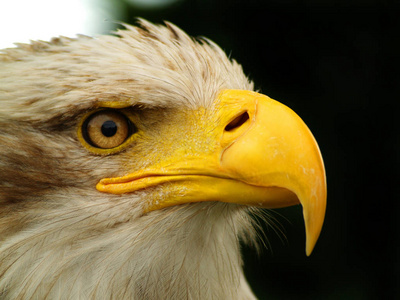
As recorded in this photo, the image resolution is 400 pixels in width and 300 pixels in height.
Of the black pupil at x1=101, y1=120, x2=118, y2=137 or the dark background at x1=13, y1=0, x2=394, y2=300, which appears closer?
the black pupil at x1=101, y1=120, x2=118, y2=137

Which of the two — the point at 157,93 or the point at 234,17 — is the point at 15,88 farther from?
the point at 234,17

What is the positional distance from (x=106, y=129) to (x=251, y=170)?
488 millimetres

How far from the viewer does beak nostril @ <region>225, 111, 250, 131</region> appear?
1.42 meters

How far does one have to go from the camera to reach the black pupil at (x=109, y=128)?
146 centimetres

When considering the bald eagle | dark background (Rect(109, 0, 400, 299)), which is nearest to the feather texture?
the bald eagle

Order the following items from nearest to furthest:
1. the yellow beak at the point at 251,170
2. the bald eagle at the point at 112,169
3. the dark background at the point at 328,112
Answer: the yellow beak at the point at 251,170, the bald eagle at the point at 112,169, the dark background at the point at 328,112

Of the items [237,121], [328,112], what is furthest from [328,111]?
[237,121]

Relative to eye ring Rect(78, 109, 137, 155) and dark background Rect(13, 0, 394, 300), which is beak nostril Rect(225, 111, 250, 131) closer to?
eye ring Rect(78, 109, 137, 155)

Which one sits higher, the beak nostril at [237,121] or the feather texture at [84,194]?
the beak nostril at [237,121]

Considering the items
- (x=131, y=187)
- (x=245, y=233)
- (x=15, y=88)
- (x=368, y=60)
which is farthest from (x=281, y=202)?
(x=368, y=60)

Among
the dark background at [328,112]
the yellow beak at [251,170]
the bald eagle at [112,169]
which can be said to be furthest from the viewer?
the dark background at [328,112]

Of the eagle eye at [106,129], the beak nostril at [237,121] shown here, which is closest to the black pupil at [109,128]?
the eagle eye at [106,129]

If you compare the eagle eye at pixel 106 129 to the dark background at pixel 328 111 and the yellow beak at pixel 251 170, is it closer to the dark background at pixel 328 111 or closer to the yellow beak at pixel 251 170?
the yellow beak at pixel 251 170

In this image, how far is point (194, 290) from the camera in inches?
62.4
